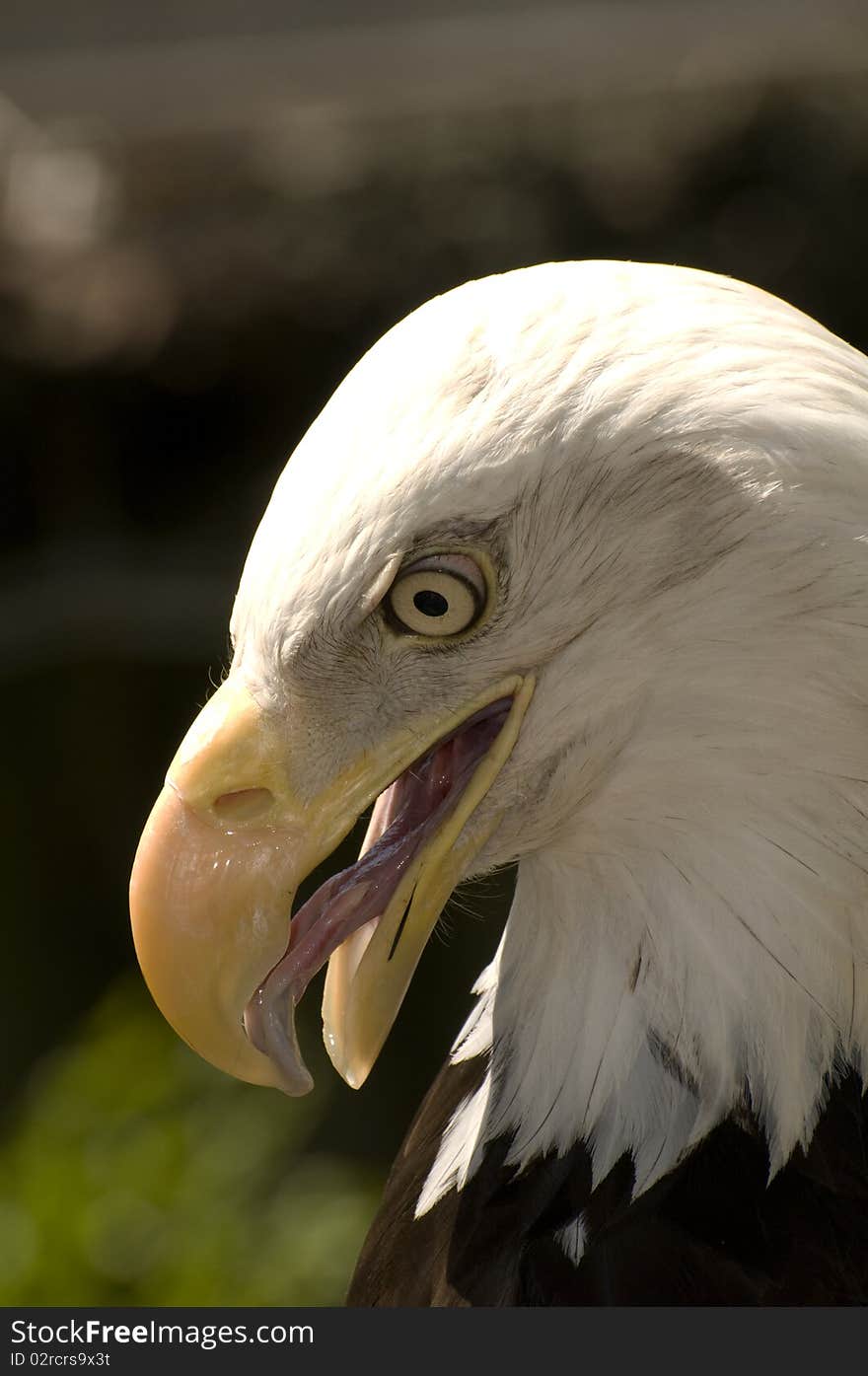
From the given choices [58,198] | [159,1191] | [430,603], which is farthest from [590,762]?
[58,198]

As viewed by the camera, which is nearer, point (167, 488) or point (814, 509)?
point (814, 509)

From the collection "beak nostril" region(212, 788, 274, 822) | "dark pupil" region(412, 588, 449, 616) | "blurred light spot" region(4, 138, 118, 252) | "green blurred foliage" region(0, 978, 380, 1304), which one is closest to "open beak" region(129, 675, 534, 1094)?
"beak nostril" region(212, 788, 274, 822)

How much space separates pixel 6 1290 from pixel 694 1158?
7.64 feet

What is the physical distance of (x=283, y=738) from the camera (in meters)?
1.57

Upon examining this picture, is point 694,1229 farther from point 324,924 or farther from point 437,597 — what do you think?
point 437,597

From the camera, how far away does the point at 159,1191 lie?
12.2 feet

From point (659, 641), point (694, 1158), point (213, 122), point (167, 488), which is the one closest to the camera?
point (659, 641)

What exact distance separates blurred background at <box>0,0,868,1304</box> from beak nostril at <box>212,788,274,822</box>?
2329 millimetres

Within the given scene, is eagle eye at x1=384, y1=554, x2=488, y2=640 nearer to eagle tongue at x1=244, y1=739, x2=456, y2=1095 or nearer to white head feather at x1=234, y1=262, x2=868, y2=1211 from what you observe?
white head feather at x1=234, y1=262, x2=868, y2=1211

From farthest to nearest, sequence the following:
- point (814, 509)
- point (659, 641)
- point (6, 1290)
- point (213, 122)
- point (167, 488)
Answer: point (167, 488), point (213, 122), point (6, 1290), point (659, 641), point (814, 509)

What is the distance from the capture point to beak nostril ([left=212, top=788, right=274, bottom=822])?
1536 mm

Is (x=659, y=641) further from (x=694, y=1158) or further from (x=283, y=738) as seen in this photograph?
(x=694, y=1158)

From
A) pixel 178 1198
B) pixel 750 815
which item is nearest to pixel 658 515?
pixel 750 815

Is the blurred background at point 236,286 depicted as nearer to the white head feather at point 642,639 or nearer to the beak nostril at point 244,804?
the white head feather at point 642,639
